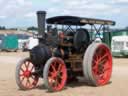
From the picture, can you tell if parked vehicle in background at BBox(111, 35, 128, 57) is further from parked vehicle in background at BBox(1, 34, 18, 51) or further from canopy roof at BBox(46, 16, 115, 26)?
parked vehicle in background at BBox(1, 34, 18, 51)

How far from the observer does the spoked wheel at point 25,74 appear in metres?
12.9

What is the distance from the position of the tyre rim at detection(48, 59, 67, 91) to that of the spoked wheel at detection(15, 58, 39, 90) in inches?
36.7

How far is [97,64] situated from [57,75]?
5.89 feet

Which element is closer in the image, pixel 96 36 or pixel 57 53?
pixel 57 53

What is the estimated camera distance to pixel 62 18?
14383 millimetres

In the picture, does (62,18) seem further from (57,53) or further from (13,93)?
(13,93)

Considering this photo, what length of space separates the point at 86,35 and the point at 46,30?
1.46 m

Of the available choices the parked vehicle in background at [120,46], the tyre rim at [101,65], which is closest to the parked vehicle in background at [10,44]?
the parked vehicle in background at [120,46]

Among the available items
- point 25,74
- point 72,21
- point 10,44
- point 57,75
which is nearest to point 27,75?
point 25,74

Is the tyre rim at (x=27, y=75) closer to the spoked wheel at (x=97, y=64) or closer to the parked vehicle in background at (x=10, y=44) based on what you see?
the spoked wheel at (x=97, y=64)

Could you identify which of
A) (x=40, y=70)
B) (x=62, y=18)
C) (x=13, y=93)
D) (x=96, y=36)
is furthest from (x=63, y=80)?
(x=96, y=36)

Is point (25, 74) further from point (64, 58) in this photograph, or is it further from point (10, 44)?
point (10, 44)

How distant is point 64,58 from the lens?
13.6 metres

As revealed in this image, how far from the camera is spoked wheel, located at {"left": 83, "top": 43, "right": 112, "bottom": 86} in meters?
13.2
